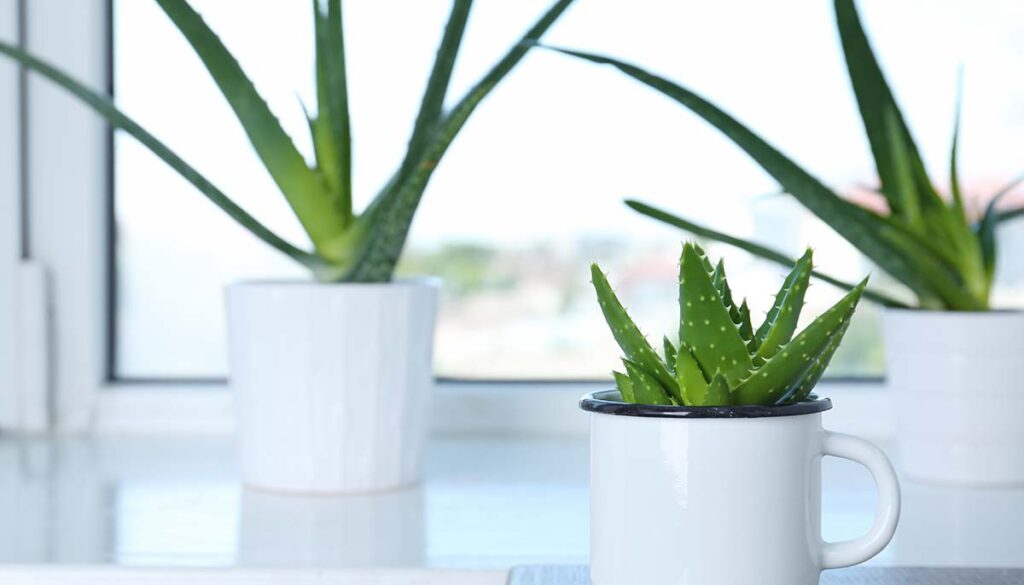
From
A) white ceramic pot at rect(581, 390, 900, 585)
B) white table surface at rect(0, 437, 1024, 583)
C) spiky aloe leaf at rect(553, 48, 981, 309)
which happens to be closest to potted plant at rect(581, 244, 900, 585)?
white ceramic pot at rect(581, 390, 900, 585)

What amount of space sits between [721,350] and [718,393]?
0.02 metres

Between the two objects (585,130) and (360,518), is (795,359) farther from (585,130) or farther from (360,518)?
(585,130)

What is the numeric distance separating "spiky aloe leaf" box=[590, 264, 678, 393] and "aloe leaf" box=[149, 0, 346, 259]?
0.30m

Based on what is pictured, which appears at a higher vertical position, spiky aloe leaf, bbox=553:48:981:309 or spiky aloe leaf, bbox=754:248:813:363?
spiky aloe leaf, bbox=553:48:981:309

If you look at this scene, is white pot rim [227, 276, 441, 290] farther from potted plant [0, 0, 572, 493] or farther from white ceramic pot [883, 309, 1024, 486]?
white ceramic pot [883, 309, 1024, 486]

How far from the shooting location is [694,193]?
3.07 ft

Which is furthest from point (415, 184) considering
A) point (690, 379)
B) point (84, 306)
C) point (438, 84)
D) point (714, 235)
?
point (84, 306)

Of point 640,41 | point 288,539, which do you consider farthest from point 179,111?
point 288,539

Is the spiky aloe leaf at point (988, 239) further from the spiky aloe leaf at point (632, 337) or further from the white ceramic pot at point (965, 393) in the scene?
the spiky aloe leaf at point (632, 337)

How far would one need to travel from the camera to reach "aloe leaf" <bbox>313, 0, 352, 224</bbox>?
2.20 feet

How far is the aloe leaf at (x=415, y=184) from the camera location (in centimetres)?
A: 64

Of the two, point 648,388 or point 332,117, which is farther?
point 332,117

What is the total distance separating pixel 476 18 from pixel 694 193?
0.23 m

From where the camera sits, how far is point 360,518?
2.03 ft
